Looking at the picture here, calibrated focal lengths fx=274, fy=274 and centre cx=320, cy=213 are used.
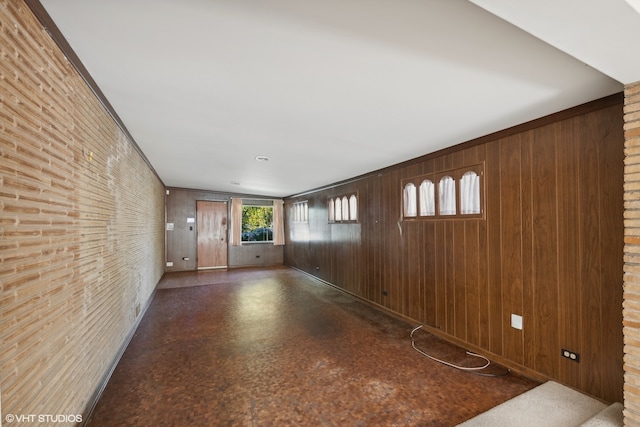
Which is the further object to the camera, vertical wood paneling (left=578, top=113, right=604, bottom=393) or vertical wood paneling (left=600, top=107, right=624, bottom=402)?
vertical wood paneling (left=578, top=113, right=604, bottom=393)

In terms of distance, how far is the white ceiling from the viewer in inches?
48.3

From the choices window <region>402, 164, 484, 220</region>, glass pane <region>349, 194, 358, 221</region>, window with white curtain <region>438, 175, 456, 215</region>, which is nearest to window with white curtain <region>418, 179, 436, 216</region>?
window <region>402, 164, 484, 220</region>

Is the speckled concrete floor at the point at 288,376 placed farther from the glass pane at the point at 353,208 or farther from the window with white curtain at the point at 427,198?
the glass pane at the point at 353,208

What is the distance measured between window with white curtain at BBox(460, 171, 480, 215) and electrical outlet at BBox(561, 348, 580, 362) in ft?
4.63

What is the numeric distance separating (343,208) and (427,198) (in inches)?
90.4

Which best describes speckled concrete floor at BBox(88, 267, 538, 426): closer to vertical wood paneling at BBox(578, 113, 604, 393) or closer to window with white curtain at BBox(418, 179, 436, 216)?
vertical wood paneling at BBox(578, 113, 604, 393)

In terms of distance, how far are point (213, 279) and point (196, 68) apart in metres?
6.07

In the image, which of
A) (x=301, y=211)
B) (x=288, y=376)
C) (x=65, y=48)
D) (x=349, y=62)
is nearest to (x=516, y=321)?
(x=288, y=376)

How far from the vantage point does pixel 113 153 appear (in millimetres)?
2637

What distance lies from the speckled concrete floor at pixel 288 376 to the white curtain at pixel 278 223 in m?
4.75

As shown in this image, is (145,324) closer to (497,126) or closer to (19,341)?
(19,341)

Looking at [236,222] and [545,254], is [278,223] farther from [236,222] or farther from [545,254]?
[545,254]

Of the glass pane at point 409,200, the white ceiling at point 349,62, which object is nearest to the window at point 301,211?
the glass pane at point 409,200

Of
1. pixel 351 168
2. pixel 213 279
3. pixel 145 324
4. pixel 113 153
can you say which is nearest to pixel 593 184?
pixel 351 168
